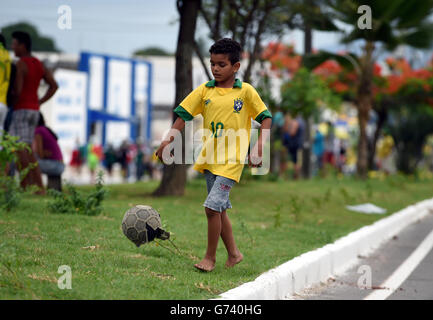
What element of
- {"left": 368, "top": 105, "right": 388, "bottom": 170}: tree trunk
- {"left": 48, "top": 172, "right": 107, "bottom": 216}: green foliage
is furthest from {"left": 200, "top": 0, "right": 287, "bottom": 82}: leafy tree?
{"left": 368, "top": 105, "right": 388, "bottom": 170}: tree trunk

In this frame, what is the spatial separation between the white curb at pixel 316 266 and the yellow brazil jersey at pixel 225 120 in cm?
89

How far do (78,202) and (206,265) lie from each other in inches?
120

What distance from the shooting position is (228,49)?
624 cm

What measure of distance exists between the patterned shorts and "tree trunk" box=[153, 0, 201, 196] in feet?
8.17

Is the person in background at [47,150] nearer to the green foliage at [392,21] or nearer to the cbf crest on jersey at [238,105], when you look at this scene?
the cbf crest on jersey at [238,105]

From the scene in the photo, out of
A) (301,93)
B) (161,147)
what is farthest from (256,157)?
(301,93)

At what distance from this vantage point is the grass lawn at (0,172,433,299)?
5301mm

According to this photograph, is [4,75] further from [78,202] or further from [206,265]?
[206,265]

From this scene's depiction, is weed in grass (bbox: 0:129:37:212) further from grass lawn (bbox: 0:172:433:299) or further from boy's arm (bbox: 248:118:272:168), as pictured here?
boy's arm (bbox: 248:118:272:168)

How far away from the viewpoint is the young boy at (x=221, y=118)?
6262mm

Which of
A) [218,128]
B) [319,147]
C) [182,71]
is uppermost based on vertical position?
[182,71]

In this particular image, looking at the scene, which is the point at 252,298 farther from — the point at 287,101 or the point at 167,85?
the point at 167,85

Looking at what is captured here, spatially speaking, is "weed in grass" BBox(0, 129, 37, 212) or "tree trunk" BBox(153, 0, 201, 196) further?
"tree trunk" BBox(153, 0, 201, 196)
